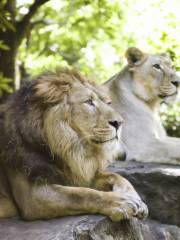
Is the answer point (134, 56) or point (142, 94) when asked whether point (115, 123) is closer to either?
point (142, 94)

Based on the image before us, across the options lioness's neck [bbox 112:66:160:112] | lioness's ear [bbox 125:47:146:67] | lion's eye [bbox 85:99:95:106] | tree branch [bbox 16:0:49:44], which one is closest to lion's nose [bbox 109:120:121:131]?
lion's eye [bbox 85:99:95:106]

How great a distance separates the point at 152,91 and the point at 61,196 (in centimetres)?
405

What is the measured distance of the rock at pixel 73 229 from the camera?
14.9 ft

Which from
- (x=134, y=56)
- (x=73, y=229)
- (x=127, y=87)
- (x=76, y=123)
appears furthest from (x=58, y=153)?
(x=134, y=56)

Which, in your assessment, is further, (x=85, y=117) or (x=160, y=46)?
(x=160, y=46)

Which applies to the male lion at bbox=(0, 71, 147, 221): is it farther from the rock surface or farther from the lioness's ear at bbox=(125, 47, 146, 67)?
the lioness's ear at bbox=(125, 47, 146, 67)

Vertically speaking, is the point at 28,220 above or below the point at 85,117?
below

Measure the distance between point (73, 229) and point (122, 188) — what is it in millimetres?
640

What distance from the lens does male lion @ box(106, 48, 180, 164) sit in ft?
26.7

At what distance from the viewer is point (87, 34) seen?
14.4 metres

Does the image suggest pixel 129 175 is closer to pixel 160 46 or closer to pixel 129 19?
pixel 160 46

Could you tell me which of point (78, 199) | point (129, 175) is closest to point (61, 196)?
point (78, 199)

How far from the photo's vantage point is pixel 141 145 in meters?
8.02

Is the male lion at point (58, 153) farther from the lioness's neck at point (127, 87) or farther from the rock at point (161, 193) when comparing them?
the lioness's neck at point (127, 87)
